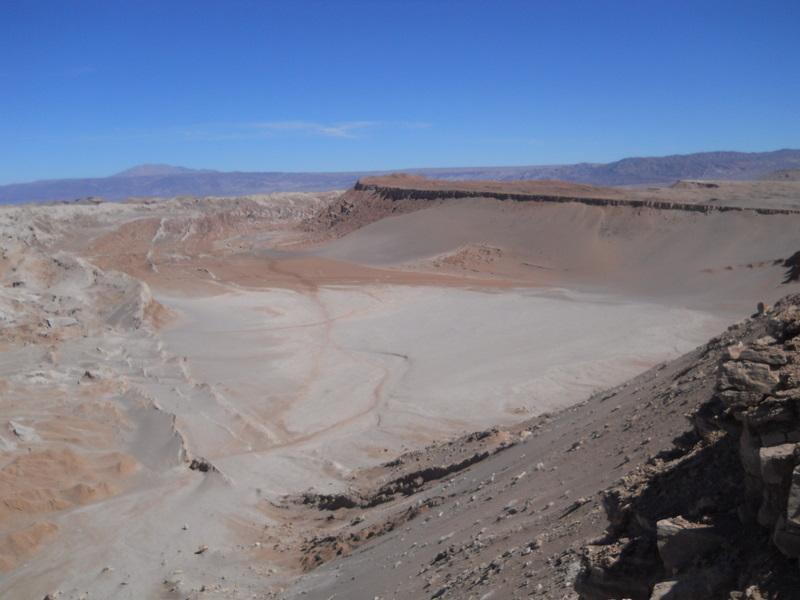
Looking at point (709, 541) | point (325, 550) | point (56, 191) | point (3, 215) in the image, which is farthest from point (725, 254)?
point (56, 191)

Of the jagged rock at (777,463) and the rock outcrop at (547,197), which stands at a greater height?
the rock outcrop at (547,197)

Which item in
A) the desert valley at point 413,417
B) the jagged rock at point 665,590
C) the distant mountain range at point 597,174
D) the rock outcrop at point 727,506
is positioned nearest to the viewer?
the rock outcrop at point 727,506

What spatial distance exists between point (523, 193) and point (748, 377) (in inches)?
1818

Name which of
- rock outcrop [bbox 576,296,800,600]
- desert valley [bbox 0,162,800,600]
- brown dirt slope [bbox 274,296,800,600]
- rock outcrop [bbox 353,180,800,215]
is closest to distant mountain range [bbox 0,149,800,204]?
rock outcrop [bbox 353,180,800,215]

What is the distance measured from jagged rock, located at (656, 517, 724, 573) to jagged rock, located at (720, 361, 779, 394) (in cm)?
86

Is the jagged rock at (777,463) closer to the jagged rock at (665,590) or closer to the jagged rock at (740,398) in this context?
the jagged rock at (740,398)

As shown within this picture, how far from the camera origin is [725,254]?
35094 mm

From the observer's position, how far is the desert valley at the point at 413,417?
16.9ft

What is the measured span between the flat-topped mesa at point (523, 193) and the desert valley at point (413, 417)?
53 cm

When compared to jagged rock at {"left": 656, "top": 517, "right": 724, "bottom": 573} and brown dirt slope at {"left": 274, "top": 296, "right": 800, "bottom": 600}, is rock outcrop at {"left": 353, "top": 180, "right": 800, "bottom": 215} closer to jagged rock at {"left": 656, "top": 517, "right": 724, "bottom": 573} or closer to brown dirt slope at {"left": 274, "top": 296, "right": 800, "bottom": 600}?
brown dirt slope at {"left": 274, "top": 296, "right": 800, "bottom": 600}

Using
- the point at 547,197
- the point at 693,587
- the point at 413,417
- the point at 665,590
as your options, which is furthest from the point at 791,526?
the point at 547,197

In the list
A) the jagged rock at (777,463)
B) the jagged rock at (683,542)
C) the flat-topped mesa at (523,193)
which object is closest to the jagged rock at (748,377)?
the jagged rock at (777,463)

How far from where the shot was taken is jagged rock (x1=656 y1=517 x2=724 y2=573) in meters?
4.13

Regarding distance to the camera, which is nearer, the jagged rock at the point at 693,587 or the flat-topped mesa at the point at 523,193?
the jagged rock at the point at 693,587
